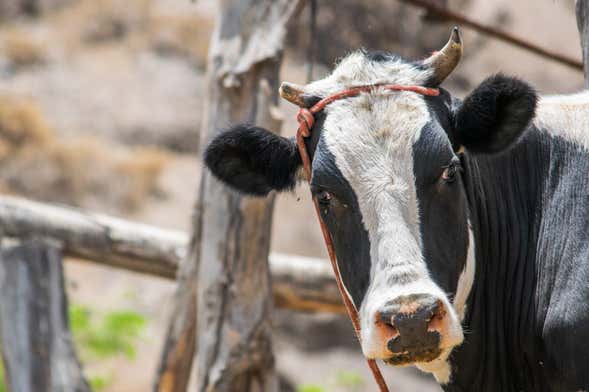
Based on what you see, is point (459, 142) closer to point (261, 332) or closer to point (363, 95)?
point (363, 95)

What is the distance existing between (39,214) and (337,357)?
6.46m

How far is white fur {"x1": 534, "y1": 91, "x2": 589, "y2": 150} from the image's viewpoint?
3.81 metres

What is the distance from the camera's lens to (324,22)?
27.6 feet

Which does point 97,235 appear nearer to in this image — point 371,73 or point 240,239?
point 240,239

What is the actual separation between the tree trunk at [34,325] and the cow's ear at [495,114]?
12.7 ft

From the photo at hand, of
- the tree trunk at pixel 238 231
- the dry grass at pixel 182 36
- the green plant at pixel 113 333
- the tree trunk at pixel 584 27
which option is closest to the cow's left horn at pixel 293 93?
the tree trunk at pixel 584 27

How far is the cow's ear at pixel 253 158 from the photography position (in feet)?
13.3

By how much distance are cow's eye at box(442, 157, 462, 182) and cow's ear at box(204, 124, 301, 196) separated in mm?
716

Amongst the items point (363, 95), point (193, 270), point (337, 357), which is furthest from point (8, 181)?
point (363, 95)

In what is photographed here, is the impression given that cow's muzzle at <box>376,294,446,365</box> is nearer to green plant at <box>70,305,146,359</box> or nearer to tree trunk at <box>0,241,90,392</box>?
tree trunk at <box>0,241,90,392</box>

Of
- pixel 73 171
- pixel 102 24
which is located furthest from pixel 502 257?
pixel 102 24

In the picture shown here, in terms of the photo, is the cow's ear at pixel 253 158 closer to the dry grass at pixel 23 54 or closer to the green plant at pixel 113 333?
the green plant at pixel 113 333

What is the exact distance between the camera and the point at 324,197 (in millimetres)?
3666

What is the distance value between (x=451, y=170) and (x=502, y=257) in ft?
1.85
